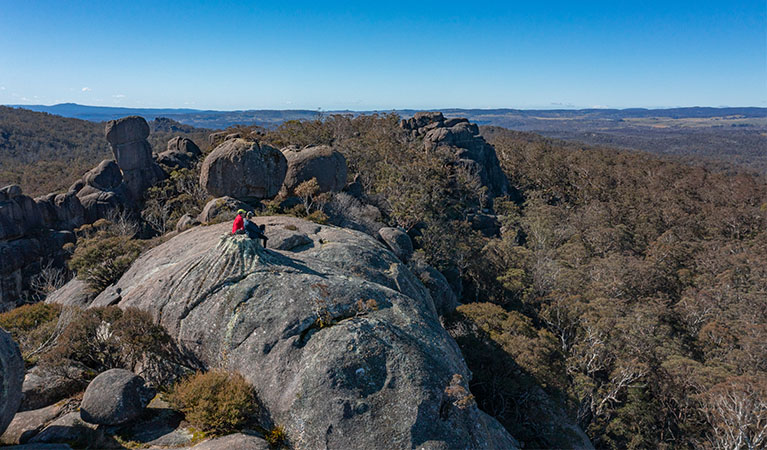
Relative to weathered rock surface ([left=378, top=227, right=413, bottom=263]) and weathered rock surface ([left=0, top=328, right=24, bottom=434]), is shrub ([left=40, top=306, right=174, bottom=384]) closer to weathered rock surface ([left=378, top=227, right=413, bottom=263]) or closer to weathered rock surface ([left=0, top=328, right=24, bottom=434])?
weathered rock surface ([left=0, top=328, right=24, bottom=434])

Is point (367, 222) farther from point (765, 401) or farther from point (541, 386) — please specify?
point (765, 401)

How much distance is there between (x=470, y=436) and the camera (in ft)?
29.2

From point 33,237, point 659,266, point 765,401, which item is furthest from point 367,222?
Result: point 33,237

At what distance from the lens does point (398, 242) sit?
85.1ft

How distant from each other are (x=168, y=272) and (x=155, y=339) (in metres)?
2.95

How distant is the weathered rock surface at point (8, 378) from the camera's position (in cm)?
798

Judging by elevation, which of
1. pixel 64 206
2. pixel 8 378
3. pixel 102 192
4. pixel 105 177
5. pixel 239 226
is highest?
pixel 239 226

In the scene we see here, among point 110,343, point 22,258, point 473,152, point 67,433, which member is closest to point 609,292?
point 110,343

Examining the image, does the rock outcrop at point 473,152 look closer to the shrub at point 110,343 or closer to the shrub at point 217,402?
the shrub at point 110,343

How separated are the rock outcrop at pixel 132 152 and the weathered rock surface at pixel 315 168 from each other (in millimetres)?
23645

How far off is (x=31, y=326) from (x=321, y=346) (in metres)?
12.2

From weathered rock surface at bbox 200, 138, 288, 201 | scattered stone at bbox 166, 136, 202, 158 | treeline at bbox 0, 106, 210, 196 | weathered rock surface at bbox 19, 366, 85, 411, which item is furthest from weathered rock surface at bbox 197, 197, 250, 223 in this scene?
treeline at bbox 0, 106, 210, 196

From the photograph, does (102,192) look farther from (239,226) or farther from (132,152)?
(239,226)

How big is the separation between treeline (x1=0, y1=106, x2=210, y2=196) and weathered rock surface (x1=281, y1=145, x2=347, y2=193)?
42.0 metres
